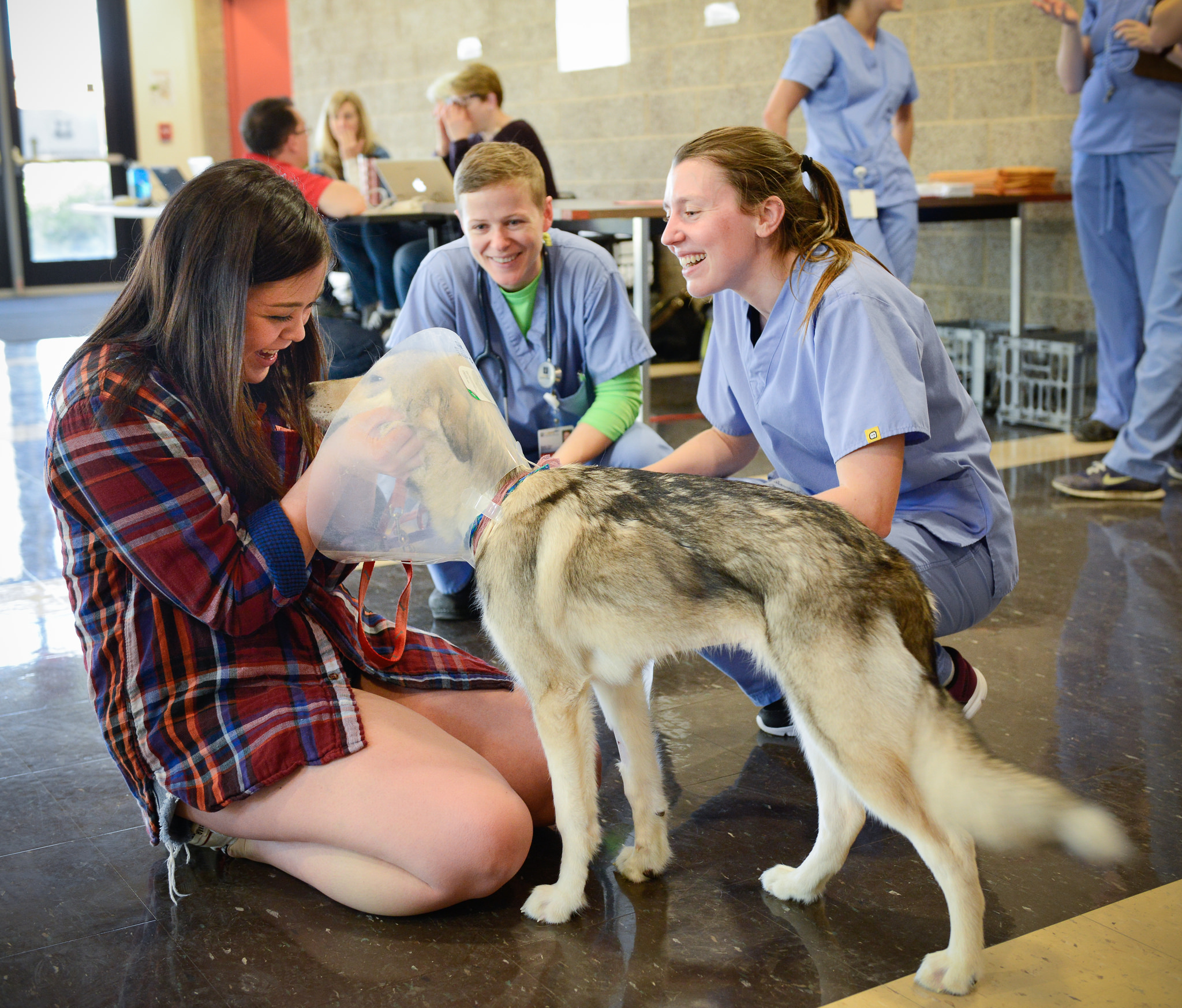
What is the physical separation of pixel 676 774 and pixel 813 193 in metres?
1.08

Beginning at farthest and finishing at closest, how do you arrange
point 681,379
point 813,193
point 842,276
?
point 681,379 < point 813,193 < point 842,276

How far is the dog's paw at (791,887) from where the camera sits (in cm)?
168

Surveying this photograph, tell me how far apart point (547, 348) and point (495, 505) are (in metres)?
1.40

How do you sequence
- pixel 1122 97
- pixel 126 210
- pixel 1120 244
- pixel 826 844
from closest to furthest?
pixel 826 844 → pixel 1122 97 → pixel 1120 244 → pixel 126 210

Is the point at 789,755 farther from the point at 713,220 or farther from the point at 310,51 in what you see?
the point at 310,51

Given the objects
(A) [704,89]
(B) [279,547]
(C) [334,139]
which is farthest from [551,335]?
(C) [334,139]

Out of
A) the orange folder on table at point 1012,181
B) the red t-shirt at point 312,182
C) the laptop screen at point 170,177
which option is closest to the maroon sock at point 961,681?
the orange folder on table at point 1012,181

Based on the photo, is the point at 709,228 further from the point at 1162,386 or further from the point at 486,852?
the point at 1162,386

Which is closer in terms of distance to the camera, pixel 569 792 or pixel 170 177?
pixel 569 792

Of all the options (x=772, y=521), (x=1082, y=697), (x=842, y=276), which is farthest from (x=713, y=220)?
(x=1082, y=697)

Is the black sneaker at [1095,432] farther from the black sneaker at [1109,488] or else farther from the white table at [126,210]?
the white table at [126,210]

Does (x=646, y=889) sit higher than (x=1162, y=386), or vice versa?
(x=1162, y=386)

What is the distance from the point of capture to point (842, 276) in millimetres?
1854

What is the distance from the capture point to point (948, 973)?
1.45m
